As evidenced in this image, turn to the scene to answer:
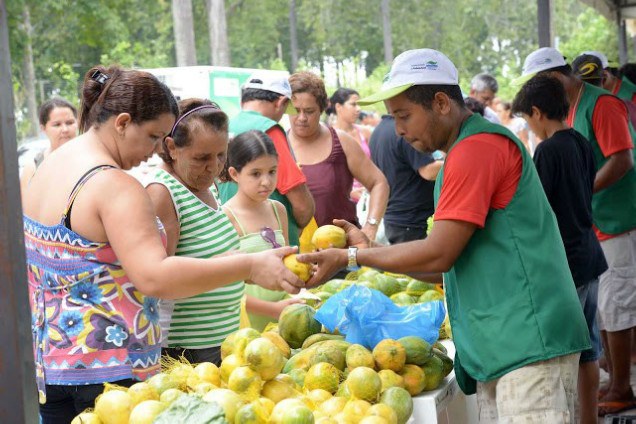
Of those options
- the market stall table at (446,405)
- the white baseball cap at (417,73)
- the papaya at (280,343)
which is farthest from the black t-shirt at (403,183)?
the white baseball cap at (417,73)

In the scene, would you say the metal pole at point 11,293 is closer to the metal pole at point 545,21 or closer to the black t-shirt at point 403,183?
the black t-shirt at point 403,183

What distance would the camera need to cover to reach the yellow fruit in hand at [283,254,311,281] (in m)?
3.27

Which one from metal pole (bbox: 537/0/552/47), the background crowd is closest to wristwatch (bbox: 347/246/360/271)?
the background crowd

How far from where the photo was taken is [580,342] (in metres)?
3.21

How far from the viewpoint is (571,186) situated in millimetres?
4684

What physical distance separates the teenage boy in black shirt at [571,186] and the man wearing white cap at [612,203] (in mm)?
1005

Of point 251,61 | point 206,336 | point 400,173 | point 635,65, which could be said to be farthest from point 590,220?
point 251,61

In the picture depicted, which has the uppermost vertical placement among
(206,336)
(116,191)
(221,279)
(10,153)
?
(10,153)

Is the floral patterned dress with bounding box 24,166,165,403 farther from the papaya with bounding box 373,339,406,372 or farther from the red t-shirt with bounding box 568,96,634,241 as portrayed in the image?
the red t-shirt with bounding box 568,96,634,241

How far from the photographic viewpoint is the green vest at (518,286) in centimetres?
312

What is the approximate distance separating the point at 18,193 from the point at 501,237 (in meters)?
1.75

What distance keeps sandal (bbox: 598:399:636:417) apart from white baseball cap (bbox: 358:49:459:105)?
3.79 m

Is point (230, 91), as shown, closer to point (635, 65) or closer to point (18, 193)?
point (635, 65)

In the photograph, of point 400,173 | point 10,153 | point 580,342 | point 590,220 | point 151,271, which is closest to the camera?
point 10,153
